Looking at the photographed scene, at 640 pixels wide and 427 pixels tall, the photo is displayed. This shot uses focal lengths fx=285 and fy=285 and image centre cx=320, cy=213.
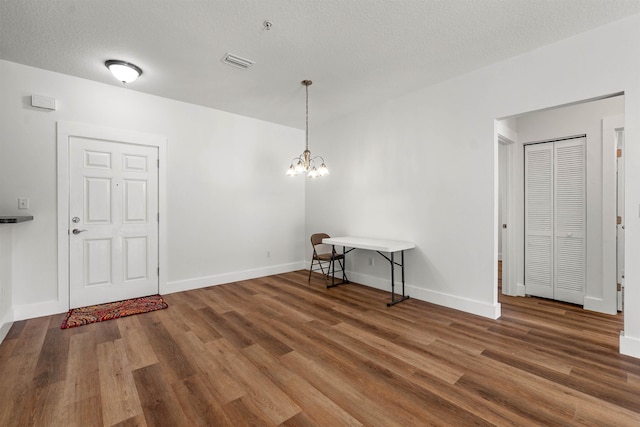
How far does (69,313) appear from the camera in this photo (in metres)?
3.53

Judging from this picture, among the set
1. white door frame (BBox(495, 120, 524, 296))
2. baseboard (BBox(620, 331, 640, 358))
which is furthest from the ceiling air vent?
baseboard (BBox(620, 331, 640, 358))

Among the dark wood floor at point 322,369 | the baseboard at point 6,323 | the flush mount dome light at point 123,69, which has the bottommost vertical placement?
the dark wood floor at point 322,369

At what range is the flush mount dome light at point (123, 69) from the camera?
322cm

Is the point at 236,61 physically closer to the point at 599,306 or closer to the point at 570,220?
the point at 570,220

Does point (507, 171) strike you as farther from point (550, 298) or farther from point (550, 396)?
point (550, 396)

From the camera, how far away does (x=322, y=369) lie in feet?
7.64

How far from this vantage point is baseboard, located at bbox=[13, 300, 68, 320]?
→ 332 cm

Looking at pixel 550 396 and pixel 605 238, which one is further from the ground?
pixel 605 238

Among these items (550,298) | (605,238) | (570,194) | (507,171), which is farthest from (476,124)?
(550,298)

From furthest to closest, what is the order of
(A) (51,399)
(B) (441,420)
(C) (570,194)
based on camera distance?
(C) (570,194)
(A) (51,399)
(B) (441,420)

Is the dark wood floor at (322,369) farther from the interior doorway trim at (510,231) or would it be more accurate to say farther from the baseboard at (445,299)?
the interior doorway trim at (510,231)

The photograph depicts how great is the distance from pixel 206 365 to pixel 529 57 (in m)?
4.42

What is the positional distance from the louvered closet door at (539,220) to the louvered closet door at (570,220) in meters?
0.08

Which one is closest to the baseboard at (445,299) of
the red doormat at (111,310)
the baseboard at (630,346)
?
the baseboard at (630,346)
